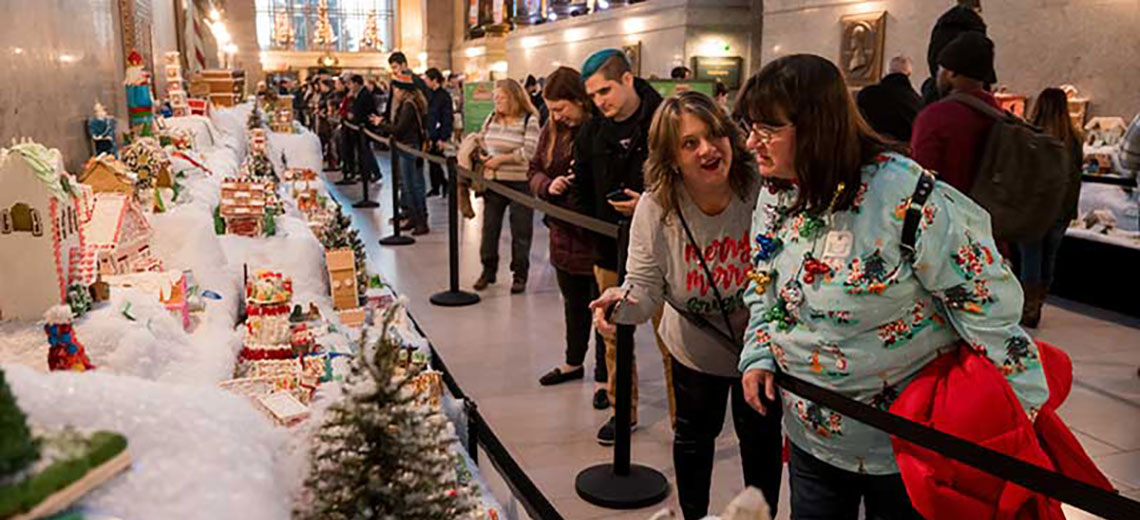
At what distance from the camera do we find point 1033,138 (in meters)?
3.71

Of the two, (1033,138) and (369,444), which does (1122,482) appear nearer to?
(1033,138)

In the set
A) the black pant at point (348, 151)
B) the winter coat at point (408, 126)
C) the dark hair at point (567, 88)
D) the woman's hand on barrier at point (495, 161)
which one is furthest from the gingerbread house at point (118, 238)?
the black pant at point (348, 151)

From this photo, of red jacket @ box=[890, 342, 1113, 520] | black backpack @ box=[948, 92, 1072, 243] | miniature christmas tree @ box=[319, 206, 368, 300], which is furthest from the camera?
miniature christmas tree @ box=[319, 206, 368, 300]

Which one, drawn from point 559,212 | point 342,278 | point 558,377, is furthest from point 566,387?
point 342,278

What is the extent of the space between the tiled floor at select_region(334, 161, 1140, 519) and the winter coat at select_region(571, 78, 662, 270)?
97cm

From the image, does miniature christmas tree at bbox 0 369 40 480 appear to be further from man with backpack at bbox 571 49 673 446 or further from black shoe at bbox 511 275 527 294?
black shoe at bbox 511 275 527 294

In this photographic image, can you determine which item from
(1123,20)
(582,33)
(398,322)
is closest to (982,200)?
(398,322)

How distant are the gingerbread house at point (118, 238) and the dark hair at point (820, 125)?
1986 mm

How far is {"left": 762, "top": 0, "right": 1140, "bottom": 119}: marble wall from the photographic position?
355 inches

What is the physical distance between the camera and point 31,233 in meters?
2.27

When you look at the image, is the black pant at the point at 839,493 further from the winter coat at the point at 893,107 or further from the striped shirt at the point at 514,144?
the striped shirt at the point at 514,144

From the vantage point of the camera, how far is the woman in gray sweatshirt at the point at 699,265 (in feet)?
9.50

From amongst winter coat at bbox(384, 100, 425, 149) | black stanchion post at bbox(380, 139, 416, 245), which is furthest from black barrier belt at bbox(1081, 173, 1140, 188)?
winter coat at bbox(384, 100, 425, 149)

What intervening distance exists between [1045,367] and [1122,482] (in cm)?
258
